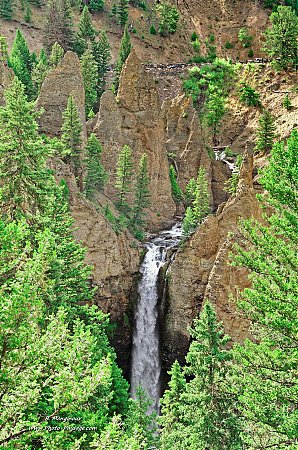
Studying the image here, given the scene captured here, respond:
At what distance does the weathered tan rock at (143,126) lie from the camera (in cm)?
4278

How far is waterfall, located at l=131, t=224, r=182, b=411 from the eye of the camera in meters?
31.8

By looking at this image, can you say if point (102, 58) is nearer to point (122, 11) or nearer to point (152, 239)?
point (122, 11)

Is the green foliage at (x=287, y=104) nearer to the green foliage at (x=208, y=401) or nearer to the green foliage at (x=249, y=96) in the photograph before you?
the green foliage at (x=249, y=96)

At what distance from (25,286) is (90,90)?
44184mm

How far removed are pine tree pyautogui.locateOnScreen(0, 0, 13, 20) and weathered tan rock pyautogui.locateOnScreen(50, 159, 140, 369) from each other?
62.0 m

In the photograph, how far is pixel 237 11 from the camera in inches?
3051

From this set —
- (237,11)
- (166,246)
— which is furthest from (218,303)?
(237,11)

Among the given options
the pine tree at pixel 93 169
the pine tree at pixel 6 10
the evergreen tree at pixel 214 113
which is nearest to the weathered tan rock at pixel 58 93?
the pine tree at pixel 93 169

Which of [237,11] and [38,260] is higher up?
[237,11]

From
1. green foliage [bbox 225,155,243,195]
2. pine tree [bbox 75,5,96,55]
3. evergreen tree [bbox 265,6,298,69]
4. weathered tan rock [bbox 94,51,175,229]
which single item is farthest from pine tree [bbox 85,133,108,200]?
pine tree [bbox 75,5,96,55]

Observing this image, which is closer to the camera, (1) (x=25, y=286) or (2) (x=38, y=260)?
(1) (x=25, y=286)

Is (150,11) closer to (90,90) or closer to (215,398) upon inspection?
(90,90)

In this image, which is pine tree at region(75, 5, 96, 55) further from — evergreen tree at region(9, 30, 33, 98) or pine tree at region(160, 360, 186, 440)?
pine tree at region(160, 360, 186, 440)

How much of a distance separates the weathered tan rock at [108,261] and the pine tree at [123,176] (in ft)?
16.9
